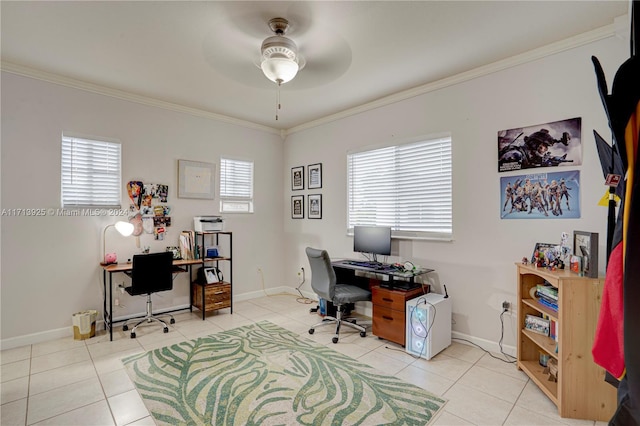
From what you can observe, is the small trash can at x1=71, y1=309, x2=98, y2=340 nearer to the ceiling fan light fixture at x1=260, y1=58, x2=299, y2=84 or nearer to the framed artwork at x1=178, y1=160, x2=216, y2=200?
the framed artwork at x1=178, y1=160, x2=216, y2=200

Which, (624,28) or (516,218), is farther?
(516,218)

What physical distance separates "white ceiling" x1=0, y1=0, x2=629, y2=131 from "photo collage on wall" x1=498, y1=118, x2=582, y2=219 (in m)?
0.77

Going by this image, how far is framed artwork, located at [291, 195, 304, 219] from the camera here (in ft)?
17.3

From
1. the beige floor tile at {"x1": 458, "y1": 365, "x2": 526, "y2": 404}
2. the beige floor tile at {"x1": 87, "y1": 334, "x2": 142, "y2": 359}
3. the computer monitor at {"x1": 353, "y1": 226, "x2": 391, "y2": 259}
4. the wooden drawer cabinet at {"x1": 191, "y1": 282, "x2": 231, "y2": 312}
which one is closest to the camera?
the beige floor tile at {"x1": 458, "y1": 365, "x2": 526, "y2": 404}

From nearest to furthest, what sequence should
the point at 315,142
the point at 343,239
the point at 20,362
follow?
the point at 20,362
the point at 343,239
the point at 315,142

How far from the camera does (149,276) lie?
3.55m

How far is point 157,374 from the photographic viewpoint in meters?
2.68

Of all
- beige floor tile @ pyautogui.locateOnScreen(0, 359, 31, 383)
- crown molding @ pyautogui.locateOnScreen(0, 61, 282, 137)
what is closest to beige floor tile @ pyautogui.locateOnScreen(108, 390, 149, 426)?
beige floor tile @ pyautogui.locateOnScreen(0, 359, 31, 383)

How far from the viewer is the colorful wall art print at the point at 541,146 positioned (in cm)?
266

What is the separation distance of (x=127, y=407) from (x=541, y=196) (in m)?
3.79

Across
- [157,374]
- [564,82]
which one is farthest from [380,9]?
[157,374]

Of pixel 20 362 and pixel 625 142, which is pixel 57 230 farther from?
pixel 625 142

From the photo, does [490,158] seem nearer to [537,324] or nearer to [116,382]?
[537,324]

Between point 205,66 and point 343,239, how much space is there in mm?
2815
